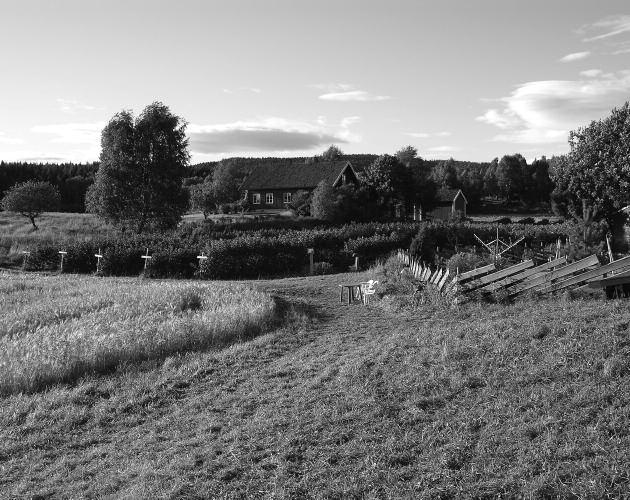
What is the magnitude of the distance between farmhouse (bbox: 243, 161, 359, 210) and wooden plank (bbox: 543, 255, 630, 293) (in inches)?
2175

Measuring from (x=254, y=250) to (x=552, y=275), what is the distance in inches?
818

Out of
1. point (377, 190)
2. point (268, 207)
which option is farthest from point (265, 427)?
point (268, 207)

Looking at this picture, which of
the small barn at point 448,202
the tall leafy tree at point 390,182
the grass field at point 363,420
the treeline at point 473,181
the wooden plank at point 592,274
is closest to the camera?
the grass field at point 363,420

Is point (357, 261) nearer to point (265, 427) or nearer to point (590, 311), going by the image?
point (590, 311)

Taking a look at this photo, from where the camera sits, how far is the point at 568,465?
5.98 m

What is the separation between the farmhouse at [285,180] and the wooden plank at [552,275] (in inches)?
2149

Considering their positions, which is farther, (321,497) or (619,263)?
(619,263)

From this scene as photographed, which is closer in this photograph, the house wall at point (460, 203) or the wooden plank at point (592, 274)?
the wooden plank at point (592, 274)

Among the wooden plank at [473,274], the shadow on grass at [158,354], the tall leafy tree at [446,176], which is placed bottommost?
→ the shadow on grass at [158,354]

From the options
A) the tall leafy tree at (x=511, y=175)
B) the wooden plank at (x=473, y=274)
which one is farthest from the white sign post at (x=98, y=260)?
the tall leafy tree at (x=511, y=175)

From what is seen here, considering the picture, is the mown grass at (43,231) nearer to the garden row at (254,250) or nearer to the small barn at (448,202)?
the garden row at (254,250)

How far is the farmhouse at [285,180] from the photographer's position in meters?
69.4

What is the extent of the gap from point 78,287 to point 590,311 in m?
21.8

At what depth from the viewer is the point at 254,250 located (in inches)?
1283
